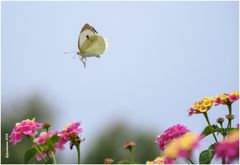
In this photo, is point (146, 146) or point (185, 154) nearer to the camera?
point (185, 154)

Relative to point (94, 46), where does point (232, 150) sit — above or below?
below

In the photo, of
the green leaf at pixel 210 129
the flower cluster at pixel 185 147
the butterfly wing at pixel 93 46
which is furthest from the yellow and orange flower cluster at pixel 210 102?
the butterfly wing at pixel 93 46

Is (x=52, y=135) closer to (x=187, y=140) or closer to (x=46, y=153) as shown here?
(x=46, y=153)

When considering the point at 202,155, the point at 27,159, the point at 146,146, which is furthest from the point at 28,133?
the point at 146,146

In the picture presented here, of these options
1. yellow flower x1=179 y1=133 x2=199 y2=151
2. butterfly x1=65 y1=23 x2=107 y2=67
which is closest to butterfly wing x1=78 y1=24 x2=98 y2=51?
butterfly x1=65 y1=23 x2=107 y2=67

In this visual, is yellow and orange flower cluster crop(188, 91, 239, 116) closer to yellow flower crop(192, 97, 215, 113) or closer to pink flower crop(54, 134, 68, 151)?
yellow flower crop(192, 97, 215, 113)

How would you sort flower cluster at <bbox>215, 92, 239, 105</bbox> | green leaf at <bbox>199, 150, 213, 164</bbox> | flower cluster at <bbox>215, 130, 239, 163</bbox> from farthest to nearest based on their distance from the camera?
flower cluster at <bbox>215, 92, 239, 105</bbox> < green leaf at <bbox>199, 150, 213, 164</bbox> < flower cluster at <bbox>215, 130, 239, 163</bbox>
